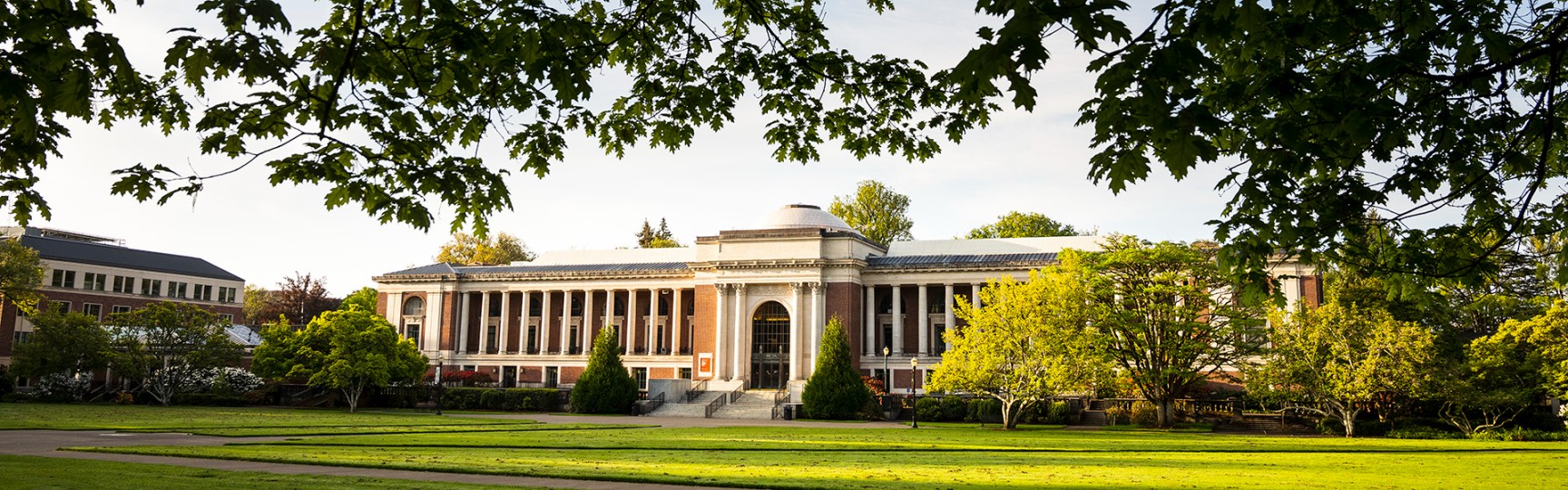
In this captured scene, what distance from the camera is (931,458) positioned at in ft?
77.1

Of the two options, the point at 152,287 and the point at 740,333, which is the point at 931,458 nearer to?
the point at 740,333

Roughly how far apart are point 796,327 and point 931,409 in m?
16.2

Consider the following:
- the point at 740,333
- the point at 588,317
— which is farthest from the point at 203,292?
the point at 740,333

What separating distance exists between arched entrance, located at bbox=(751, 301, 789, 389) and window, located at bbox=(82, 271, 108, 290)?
176 feet

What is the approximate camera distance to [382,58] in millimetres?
8680

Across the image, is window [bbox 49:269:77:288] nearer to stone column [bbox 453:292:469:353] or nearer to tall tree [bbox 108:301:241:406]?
tall tree [bbox 108:301:241:406]

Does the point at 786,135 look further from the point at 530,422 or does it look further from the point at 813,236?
the point at 813,236

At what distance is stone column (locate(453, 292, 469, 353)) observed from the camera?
80.9 m

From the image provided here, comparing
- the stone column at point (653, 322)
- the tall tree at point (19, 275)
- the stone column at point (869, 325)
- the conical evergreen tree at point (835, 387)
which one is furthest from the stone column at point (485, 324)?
the conical evergreen tree at point (835, 387)

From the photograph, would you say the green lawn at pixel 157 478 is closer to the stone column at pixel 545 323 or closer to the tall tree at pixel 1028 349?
the tall tree at pixel 1028 349

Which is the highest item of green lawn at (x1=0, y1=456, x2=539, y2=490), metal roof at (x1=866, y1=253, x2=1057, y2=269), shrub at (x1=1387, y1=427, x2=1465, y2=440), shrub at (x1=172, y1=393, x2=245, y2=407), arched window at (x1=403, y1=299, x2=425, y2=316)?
metal roof at (x1=866, y1=253, x2=1057, y2=269)

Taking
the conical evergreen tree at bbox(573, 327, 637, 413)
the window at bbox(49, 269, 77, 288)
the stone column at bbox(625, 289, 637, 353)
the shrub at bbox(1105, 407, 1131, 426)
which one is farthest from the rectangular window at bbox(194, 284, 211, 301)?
the shrub at bbox(1105, 407, 1131, 426)

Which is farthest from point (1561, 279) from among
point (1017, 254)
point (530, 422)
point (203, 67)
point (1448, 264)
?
point (1017, 254)

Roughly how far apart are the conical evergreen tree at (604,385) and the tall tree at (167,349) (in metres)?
19.7
